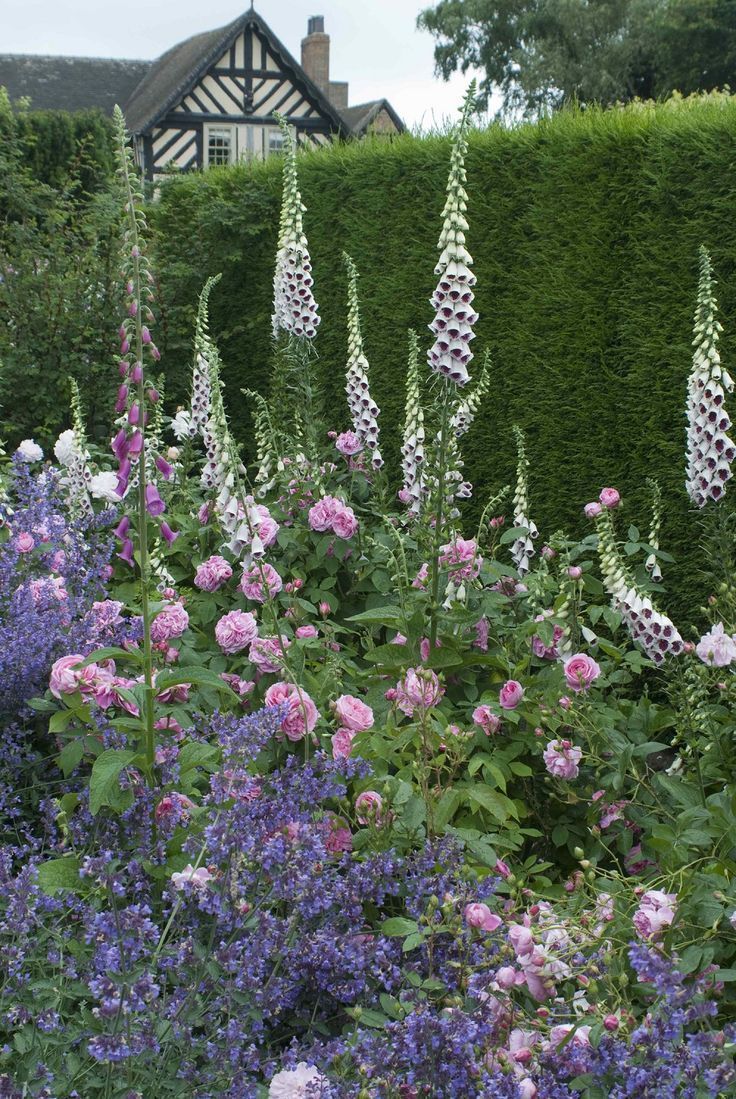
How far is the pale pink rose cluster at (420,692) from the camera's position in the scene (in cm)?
286

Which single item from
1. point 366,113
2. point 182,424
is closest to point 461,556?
point 182,424

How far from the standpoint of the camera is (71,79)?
35.5 metres

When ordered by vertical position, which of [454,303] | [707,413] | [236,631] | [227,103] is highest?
[227,103]

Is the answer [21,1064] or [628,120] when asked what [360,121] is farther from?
[21,1064]

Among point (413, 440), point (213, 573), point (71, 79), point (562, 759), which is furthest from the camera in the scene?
point (71, 79)

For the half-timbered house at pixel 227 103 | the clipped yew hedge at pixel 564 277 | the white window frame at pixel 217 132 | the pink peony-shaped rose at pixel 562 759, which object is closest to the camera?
the pink peony-shaped rose at pixel 562 759

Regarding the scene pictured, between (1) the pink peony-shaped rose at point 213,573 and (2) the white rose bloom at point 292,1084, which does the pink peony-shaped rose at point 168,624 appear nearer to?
(1) the pink peony-shaped rose at point 213,573

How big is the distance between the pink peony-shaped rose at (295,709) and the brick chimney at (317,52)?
3370 centimetres

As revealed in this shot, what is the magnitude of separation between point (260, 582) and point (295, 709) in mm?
609

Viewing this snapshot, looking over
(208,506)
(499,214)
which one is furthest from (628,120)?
(208,506)

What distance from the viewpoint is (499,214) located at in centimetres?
623

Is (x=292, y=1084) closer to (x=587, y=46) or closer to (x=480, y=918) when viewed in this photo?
(x=480, y=918)

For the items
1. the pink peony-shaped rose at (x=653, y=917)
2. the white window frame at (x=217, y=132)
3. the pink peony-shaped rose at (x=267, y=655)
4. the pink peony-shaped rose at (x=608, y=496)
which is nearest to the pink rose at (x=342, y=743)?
the pink peony-shaped rose at (x=267, y=655)

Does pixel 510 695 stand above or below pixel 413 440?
below
